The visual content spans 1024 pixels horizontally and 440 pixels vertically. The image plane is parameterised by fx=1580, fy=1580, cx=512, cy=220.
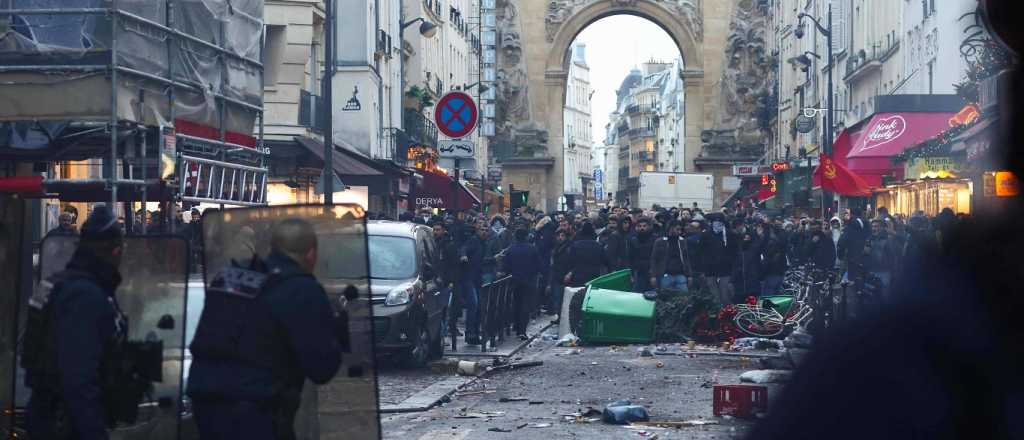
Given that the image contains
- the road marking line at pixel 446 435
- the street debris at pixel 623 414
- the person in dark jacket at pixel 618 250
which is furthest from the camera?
the person in dark jacket at pixel 618 250

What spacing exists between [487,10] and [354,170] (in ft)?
159

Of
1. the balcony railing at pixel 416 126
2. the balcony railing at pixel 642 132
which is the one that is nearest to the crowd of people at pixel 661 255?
the balcony railing at pixel 416 126

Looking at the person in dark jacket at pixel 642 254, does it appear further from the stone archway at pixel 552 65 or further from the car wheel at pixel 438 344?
the stone archway at pixel 552 65

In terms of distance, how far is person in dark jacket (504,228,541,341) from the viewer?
21.7 metres

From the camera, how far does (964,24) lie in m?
32.6

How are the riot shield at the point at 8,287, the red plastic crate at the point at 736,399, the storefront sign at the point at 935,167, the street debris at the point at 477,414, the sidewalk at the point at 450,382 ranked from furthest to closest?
the storefront sign at the point at 935,167 < the sidewalk at the point at 450,382 < the street debris at the point at 477,414 < the red plastic crate at the point at 736,399 < the riot shield at the point at 8,287

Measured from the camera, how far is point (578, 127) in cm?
17200

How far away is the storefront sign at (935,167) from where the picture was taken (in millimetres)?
25906

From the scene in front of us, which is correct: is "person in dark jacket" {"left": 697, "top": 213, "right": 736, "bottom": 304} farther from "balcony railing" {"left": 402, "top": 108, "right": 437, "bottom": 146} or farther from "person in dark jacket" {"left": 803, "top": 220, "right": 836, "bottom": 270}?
"balcony railing" {"left": 402, "top": 108, "right": 437, "bottom": 146}

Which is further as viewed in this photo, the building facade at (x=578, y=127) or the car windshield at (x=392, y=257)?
the building facade at (x=578, y=127)

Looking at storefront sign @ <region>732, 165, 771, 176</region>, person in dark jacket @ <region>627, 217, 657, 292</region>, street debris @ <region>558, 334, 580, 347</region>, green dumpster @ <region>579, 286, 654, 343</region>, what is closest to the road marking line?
green dumpster @ <region>579, 286, 654, 343</region>

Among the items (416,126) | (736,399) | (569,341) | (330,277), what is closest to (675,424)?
(736,399)

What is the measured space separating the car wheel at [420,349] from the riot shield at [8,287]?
8113mm

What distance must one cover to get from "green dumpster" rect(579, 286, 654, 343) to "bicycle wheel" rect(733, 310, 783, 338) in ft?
3.84
